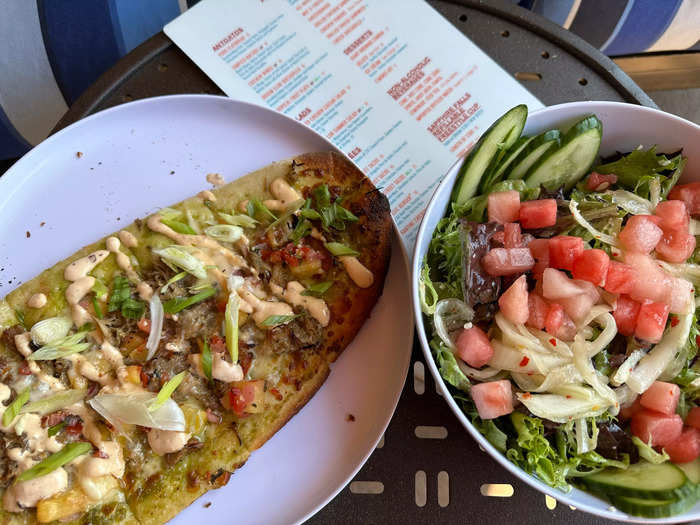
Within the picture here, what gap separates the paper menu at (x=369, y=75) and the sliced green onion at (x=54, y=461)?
1.56 metres

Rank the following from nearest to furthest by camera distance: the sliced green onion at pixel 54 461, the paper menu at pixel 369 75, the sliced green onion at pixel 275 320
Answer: the sliced green onion at pixel 54 461 → the sliced green onion at pixel 275 320 → the paper menu at pixel 369 75

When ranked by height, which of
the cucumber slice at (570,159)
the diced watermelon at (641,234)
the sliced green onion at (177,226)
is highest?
the cucumber slice at (570,159)

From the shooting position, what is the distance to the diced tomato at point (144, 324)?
84.2 inches

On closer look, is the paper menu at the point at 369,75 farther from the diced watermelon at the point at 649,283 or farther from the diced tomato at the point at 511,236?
the diced watermelon at the point at 649,283

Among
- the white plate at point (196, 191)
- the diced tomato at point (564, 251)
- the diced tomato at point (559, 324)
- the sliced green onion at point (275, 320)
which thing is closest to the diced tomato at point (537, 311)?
the diced tomato at point (559, 324)

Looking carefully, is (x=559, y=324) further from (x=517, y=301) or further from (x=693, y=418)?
(x=693, y=418)

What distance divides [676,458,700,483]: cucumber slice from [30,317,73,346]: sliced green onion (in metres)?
2.18

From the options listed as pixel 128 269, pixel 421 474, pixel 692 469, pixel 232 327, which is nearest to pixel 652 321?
pixel 692 469

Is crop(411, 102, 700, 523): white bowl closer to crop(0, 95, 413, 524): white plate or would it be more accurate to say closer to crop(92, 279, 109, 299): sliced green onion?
crop(0, 95, 413, 524): white plate

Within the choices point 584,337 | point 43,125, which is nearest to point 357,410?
point 584,337

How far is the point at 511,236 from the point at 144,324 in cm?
138

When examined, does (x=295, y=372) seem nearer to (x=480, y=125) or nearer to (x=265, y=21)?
(x=480, y=125)

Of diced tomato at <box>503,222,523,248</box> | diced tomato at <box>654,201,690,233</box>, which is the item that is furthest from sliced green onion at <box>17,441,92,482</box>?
diced tomato at <box>654,201,690,233</box>

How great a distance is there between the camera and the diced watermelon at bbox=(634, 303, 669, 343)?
1.87m
